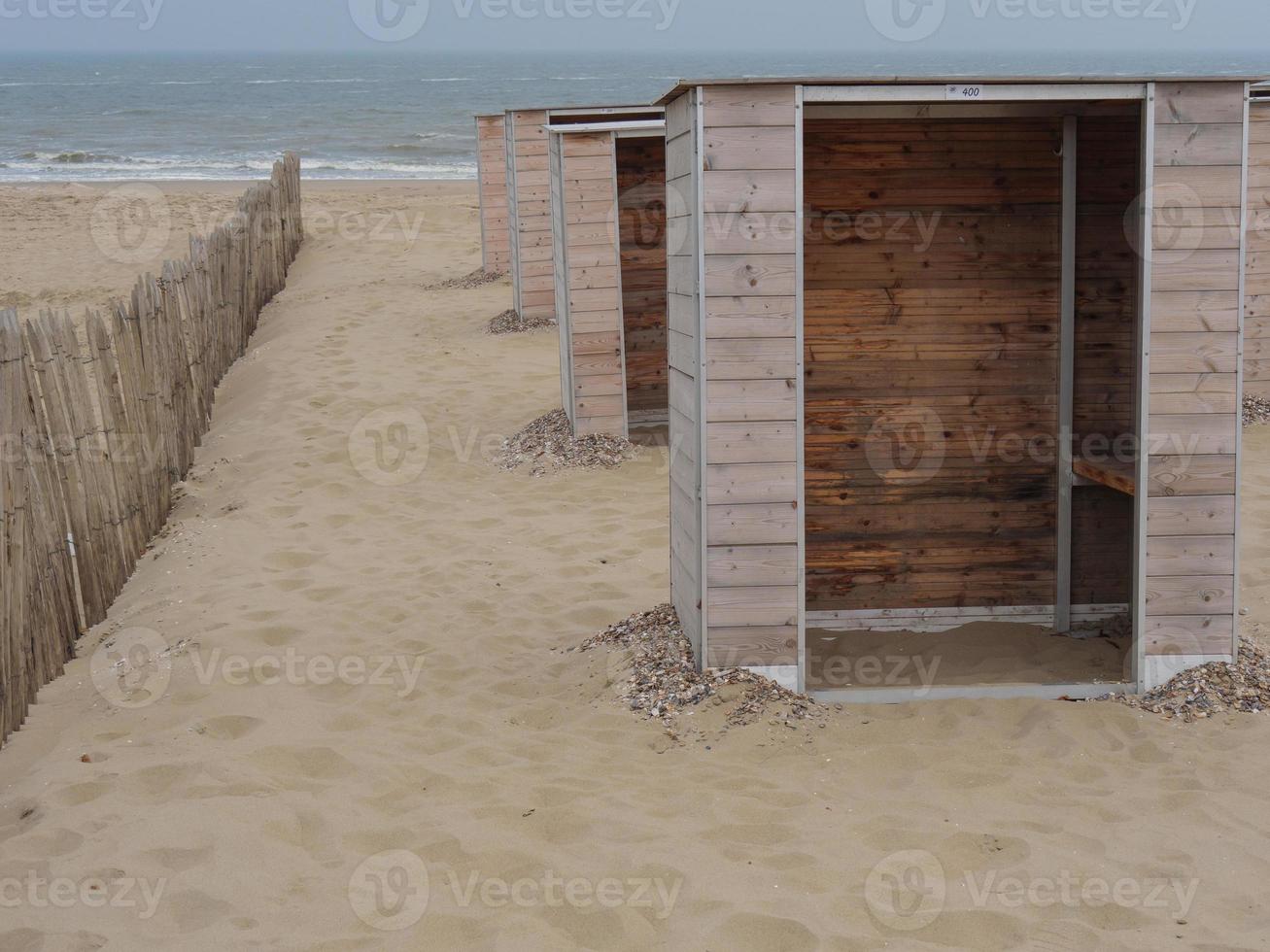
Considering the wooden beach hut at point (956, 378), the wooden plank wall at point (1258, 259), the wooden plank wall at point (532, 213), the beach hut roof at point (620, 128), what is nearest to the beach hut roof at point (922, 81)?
the wooden beach hut at point (956, 378)

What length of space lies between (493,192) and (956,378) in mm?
10829

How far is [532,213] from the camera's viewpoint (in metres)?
12.6

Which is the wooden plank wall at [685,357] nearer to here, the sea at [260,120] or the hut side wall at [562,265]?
the hut side wall at [562,265]

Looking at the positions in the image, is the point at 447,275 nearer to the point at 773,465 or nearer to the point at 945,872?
the point at 773,465

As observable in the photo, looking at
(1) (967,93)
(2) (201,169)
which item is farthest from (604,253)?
(2) (201,169)

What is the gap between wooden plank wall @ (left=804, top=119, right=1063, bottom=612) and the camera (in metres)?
5.43

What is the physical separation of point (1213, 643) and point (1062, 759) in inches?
36.6

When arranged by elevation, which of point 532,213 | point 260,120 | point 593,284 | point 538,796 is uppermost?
point 260,120

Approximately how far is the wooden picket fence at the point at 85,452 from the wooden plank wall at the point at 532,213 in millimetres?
3811

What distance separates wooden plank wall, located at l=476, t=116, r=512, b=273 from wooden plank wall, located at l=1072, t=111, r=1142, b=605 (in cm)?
1055

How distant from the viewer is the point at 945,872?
12.0ft

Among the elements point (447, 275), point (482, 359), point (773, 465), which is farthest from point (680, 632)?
point (447, 275)

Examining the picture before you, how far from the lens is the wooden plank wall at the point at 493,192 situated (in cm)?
1542

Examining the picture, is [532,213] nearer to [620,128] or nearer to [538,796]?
[620,128]
